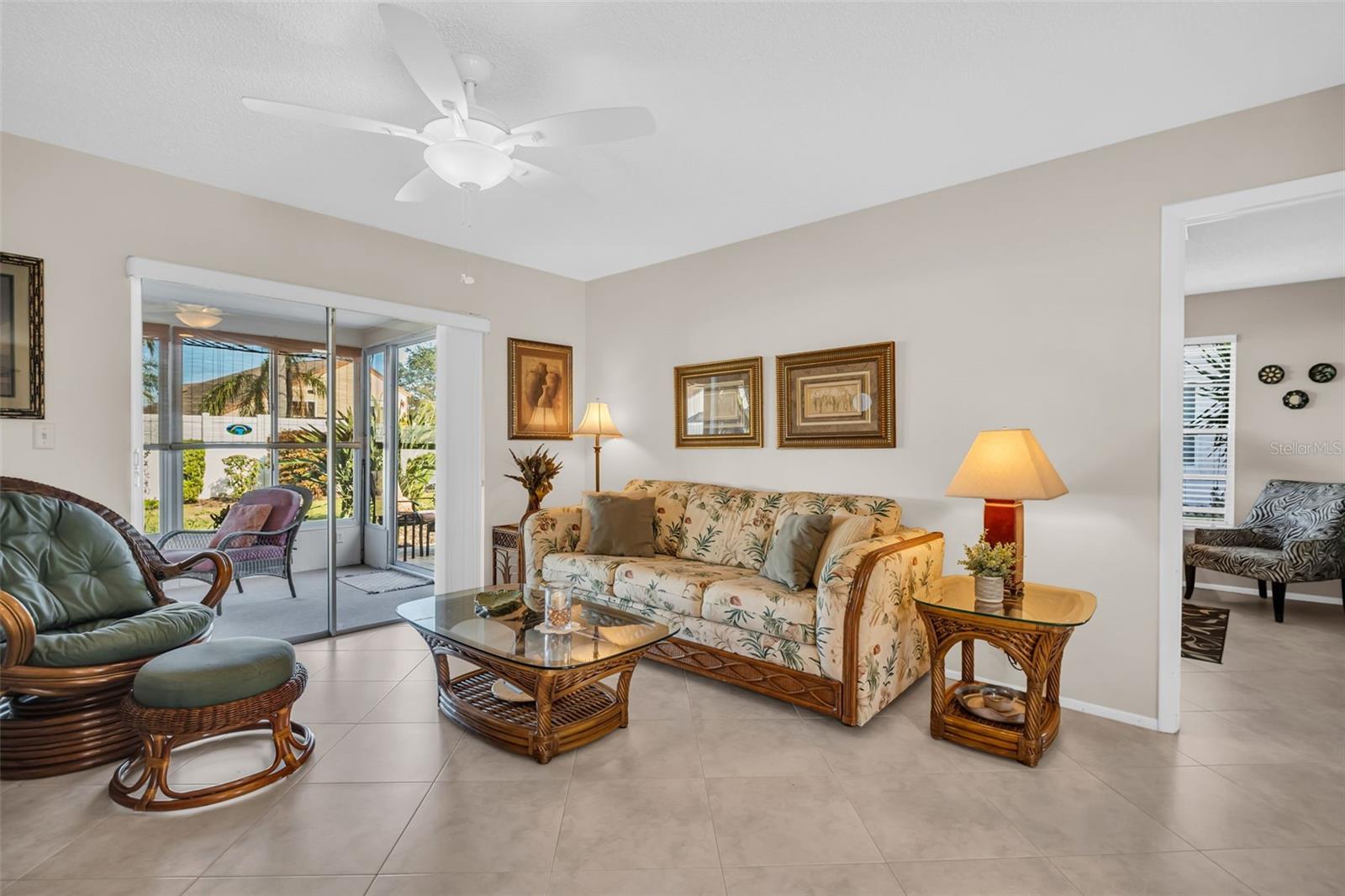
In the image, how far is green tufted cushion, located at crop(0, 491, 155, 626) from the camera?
2.42 meters

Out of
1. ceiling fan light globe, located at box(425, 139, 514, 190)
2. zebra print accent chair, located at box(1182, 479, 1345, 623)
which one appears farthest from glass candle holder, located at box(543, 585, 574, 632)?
zebra print accent chair, located at box(1182, 479, 1345, 623)

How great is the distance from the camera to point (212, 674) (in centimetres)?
211

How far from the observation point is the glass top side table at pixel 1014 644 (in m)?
2.32

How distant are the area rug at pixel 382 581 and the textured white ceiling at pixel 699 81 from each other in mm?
2391

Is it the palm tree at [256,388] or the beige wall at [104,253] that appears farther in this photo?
the palm tree at [256,388]

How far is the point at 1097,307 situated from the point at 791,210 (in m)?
1.67

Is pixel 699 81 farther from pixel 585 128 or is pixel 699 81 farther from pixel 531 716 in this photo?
pixel 531 716

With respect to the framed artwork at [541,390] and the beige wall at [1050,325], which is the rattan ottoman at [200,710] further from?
the beige wall at [1050,325]

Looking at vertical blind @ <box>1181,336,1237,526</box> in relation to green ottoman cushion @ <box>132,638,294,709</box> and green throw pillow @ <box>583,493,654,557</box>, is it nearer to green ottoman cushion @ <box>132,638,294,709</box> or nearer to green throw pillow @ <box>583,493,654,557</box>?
green throw pillow @ <box>583,493,654,557</box>

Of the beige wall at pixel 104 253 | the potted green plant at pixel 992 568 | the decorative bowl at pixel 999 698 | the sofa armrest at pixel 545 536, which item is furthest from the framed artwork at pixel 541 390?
the decorative bowl at pixel 999 698

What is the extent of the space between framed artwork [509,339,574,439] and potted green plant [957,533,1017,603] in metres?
3.26

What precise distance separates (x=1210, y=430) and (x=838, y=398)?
3.92 meters

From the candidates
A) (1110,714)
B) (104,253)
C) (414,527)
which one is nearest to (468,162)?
(104,253)

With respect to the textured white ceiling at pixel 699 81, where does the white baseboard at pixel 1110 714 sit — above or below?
below
